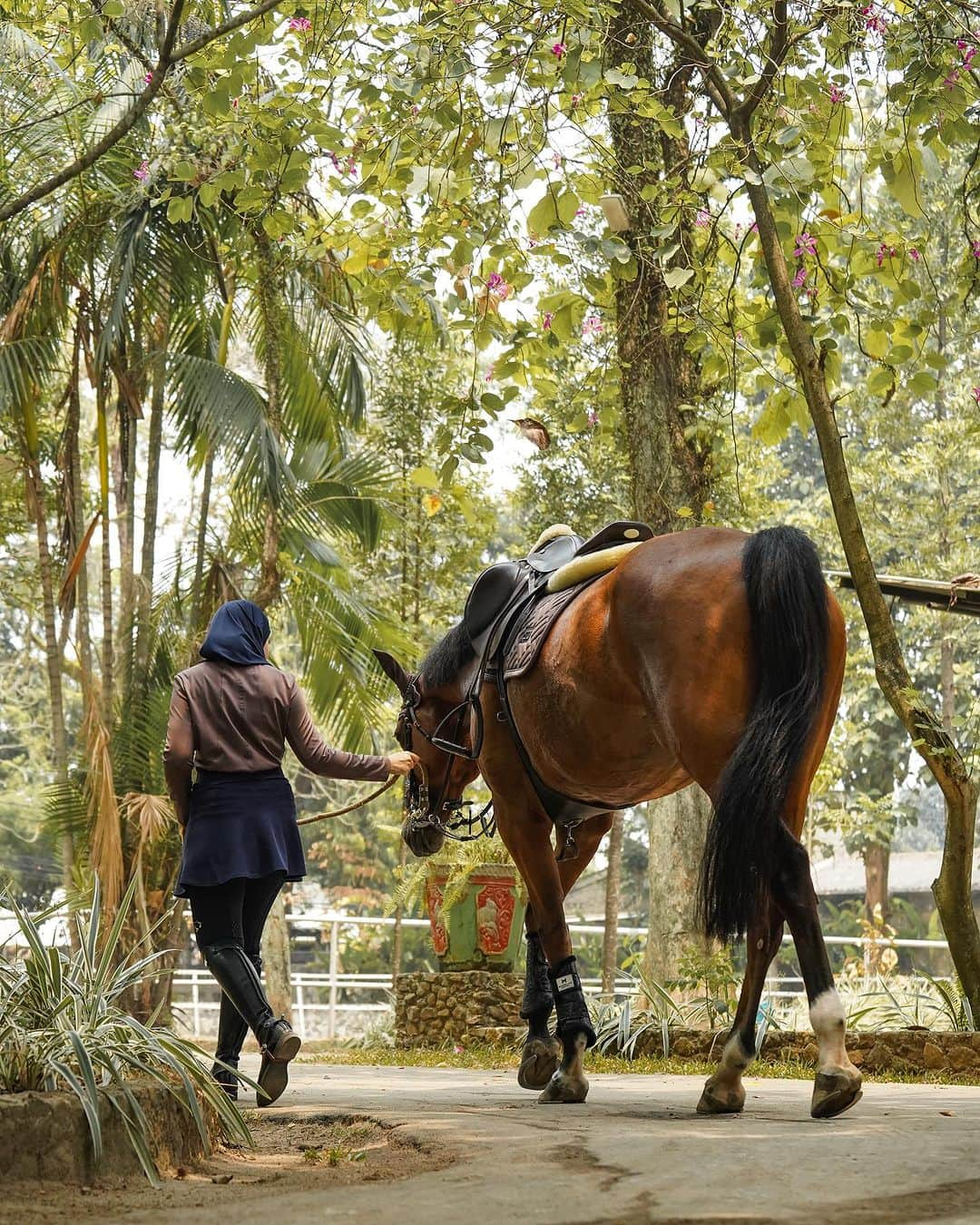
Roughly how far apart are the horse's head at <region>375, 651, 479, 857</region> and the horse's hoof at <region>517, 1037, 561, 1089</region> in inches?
44.8

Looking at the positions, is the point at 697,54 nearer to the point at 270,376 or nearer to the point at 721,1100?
the point at 721,1100

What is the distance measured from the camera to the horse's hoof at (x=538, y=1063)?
5656 millimetres

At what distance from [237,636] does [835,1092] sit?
2788 mm

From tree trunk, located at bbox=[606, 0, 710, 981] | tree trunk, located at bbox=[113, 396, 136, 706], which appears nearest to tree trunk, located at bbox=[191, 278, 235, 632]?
tree trunk, located at bbox=[113, 396, 136, 706]

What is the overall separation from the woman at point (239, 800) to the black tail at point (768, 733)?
1.74 metres

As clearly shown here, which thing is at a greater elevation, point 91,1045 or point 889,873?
point 91,1045

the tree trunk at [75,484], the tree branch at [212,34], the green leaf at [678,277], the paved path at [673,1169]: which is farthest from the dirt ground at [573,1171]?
the tree trunk at [75,484]

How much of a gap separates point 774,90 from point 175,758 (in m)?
4.18

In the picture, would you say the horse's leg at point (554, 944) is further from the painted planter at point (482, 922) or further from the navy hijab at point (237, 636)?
the painted planter at point (482, 922)

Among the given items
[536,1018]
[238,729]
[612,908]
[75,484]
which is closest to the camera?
[238,729]

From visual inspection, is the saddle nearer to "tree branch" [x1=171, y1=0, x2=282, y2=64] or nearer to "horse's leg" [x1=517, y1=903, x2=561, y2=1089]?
"horse's leg" [x1=517, y1=903, x2=561, y2=1089]

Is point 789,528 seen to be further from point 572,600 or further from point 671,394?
point 671,394

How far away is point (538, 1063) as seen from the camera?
5652mm

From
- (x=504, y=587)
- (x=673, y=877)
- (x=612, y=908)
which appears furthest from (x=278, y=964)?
(x=504, y=587)
